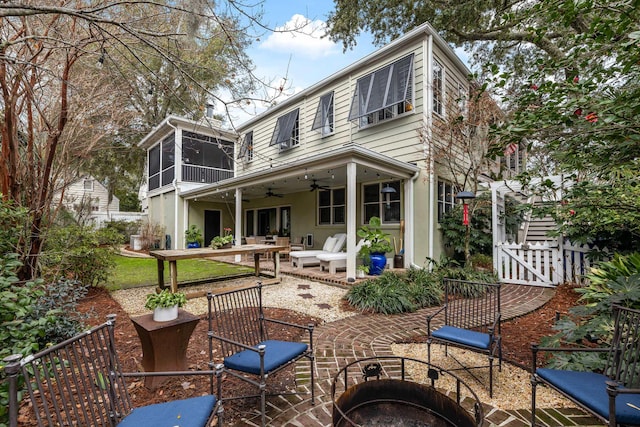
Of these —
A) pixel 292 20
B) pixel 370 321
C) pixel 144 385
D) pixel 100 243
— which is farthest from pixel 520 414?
pixel 100 243

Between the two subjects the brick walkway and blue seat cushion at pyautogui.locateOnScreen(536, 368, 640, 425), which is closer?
blue seat cushion at pyautogui.locateOnScreen(536, 368, 640, 425)

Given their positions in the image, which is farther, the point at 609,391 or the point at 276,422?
the point at 276,422

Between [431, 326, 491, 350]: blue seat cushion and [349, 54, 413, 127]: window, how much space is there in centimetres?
621

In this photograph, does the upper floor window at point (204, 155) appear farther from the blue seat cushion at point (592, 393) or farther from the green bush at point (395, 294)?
the blue seat cushion at point (592, 393)

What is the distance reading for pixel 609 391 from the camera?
1588mm

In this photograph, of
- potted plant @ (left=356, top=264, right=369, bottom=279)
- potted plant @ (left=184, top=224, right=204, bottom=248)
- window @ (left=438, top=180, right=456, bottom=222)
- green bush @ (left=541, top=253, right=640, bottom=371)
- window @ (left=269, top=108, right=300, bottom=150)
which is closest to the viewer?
green bush @ (left=541, top=253, right=640, bottom=371)

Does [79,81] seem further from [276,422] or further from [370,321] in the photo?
[370,321]

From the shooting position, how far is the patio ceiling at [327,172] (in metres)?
6.61

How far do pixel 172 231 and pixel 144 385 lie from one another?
40.2 ft

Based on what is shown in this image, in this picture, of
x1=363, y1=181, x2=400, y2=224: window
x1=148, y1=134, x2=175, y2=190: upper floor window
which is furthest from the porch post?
x1=148, y1=134, x2=175, y2=190: upper floor window

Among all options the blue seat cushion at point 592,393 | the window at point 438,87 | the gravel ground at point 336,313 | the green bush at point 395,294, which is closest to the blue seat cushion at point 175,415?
the gravel ground at point 336,313

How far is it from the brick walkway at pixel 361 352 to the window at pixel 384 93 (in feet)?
17.7

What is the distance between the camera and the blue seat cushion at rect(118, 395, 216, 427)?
61.9 inches

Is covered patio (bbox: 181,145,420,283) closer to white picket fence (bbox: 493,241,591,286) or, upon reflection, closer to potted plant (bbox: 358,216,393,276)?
potted plant (bbox: 358,216,393,276)
